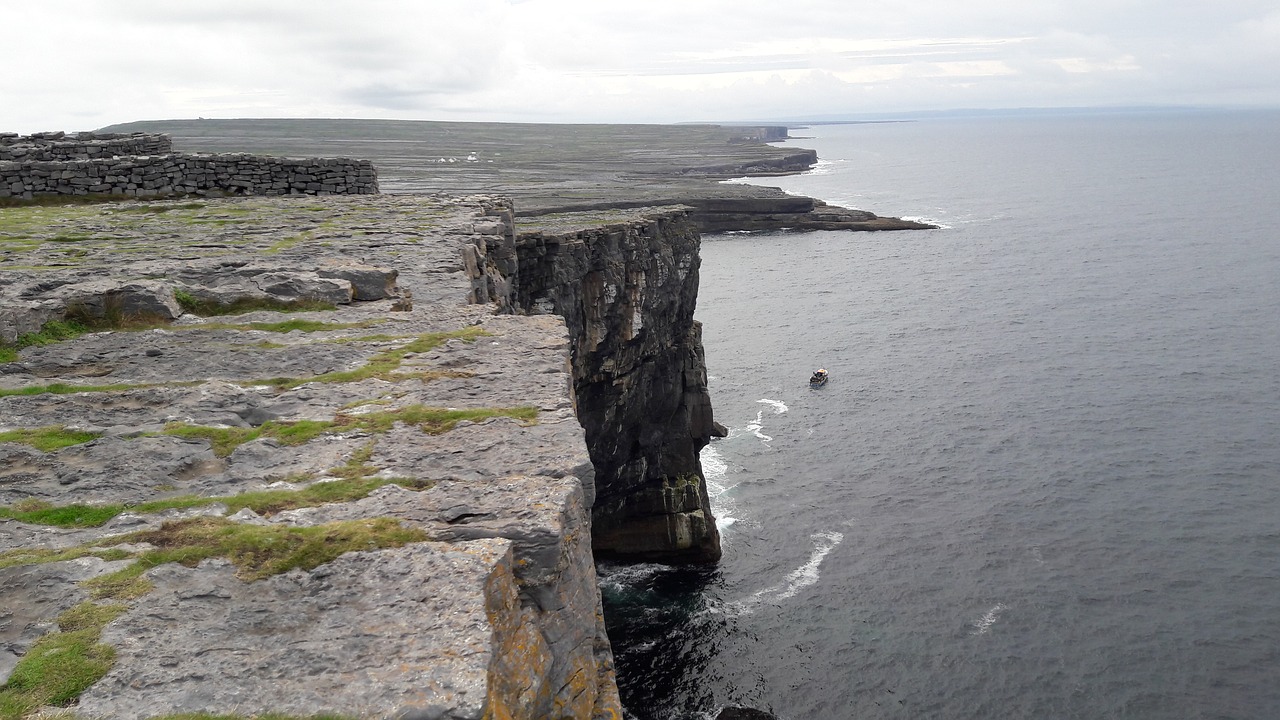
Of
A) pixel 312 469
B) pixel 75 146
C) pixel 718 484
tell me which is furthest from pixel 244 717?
pixel 718 484

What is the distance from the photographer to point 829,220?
157 meters

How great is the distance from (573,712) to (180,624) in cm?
339

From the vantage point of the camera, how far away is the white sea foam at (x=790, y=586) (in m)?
45.7

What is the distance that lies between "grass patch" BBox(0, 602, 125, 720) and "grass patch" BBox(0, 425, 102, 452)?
3.61m

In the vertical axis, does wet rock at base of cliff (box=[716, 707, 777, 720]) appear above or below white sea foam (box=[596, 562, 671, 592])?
above

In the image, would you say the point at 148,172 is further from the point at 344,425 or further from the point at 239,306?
the point at 344,425

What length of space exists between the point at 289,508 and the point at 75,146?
2765cm

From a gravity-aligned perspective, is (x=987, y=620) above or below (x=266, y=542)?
below

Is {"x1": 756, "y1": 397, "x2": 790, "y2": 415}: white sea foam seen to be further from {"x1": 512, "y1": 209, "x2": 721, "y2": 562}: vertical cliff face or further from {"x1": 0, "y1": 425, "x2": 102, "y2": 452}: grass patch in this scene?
{"x1": 0, "y1": 425, "x2": 102, "y2": 452}: grass patch

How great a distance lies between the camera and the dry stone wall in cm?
2884

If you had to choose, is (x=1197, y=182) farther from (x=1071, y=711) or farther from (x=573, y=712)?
(x=573, y=712)

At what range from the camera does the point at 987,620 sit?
4175 centimetres

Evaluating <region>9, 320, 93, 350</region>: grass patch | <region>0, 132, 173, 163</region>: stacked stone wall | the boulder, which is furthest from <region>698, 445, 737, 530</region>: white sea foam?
<region>9, 320, 93, 350</region>: grass patch

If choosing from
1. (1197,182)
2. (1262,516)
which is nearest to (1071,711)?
(1262,516)
